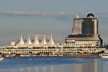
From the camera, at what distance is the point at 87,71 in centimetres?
8169

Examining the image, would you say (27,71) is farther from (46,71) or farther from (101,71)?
(101,71)

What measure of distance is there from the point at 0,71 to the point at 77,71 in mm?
10534

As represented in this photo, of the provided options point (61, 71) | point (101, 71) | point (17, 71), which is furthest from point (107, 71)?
point (17, 71)

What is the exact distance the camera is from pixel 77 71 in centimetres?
8225

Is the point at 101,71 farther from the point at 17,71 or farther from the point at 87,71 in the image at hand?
the point at 17,71

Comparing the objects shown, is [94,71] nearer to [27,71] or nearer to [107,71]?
[107,71]

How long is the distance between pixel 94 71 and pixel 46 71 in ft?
22.2

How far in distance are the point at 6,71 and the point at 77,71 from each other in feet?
A: 32.3

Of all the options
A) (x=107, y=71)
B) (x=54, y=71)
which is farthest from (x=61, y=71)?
(x=107, y=71)

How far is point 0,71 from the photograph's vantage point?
82.3 m

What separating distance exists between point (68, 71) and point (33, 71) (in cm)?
482

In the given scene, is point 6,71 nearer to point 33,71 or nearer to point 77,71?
point 33,71

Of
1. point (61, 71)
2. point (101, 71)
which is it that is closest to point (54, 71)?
point (61, 71)

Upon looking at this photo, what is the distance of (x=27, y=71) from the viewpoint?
8200cm
